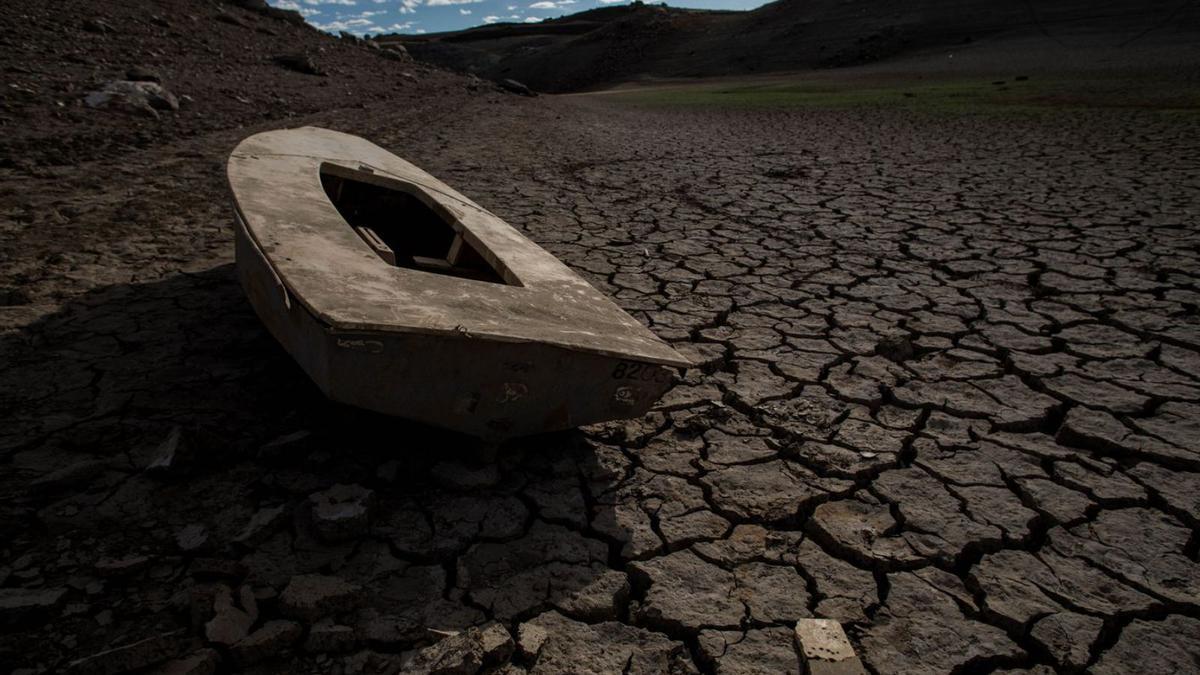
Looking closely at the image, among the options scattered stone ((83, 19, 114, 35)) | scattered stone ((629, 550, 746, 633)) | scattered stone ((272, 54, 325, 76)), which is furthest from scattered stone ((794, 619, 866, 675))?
scattered stone ((272, 54, 325, 76))

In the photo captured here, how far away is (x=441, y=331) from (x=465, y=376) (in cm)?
14

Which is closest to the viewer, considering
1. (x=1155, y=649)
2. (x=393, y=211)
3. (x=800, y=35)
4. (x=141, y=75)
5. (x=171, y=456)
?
(x=1155, y=649)

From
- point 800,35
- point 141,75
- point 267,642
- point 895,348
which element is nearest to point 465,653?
point 267,642

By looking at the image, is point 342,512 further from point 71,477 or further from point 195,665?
point 71,477

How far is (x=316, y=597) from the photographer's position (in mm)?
1319

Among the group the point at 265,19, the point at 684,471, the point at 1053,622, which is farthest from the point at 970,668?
the point at 265,19

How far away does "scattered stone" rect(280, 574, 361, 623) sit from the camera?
4.25 ft

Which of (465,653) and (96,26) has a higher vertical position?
(96,26)

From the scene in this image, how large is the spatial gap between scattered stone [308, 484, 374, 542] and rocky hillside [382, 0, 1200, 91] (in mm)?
23736

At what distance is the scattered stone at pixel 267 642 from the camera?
3.92 feet

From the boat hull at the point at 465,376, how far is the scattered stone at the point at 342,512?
0.75 feet

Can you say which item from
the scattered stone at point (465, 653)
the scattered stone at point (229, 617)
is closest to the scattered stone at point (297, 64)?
the scattered stone at point (229, 617)

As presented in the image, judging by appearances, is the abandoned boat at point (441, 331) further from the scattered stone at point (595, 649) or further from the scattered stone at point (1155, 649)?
the scattered stone at point (1155, 649)

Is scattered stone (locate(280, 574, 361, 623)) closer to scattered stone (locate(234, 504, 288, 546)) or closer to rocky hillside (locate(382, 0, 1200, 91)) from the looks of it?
scattered stone (locate(234, 504, 288, 546))
